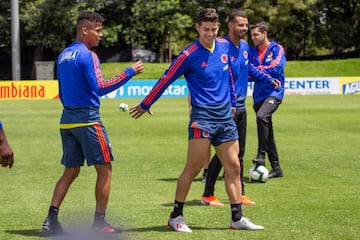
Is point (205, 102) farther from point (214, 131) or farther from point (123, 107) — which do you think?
point (123, 107)

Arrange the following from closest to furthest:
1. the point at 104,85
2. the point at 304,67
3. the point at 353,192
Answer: the point at 104,85 → the point at 353,192 → the point at 304,67

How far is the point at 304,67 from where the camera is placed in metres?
54.0

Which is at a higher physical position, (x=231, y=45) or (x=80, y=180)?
(x=231, y=45)

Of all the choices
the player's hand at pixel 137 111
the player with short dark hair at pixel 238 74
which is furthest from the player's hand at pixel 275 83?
the player's hand at pixel 137 111

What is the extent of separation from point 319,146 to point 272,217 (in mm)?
7946

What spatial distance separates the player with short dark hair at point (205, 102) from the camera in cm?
757

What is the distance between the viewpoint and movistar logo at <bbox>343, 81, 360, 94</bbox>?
38875 millimetres

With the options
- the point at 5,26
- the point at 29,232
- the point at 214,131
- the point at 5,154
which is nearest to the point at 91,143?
the point at 29,232

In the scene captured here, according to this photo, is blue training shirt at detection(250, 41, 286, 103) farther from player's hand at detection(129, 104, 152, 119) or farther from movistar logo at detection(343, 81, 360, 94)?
movistar logo at detection(343, 81, 360, 94)

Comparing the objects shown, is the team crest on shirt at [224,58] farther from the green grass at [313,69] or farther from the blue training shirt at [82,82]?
the green grass at [313,69]

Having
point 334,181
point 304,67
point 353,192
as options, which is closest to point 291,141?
point 334,181

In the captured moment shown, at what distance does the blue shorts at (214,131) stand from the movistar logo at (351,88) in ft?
106

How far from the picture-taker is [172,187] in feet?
34.9

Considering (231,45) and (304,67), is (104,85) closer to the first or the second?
(231,45)
